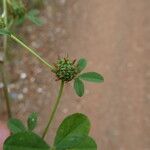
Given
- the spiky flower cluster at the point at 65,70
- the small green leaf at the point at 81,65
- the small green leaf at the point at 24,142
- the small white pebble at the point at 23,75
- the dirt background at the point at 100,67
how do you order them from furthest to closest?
1. the small white pebble at the point at 23,75
2. the dirt background at the point at 100,67
3. the small green leaf at the point at 81,65
4. the spiky flower cluster at the point at 65,70
5. the small green leaf at the point at 24,142

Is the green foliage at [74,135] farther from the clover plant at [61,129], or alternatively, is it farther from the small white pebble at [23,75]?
the small white pebble at [23,75]

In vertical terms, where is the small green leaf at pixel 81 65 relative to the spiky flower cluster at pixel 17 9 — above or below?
below

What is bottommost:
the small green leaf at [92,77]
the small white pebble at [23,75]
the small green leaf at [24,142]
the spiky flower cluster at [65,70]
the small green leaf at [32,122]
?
the small green leaf at [24,142]

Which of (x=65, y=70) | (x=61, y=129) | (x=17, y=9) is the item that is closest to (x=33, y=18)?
(x=17, y=9)

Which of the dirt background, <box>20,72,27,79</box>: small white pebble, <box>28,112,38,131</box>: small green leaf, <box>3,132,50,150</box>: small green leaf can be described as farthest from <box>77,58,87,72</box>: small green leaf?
<box>20,72,27,79</box>: small white pebble

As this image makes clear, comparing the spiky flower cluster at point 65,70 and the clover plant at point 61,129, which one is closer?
the clover plant at point 61,129

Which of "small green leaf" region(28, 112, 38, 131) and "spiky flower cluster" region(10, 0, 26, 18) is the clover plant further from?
"spiky flower cluster" region(10, 0, 26, 18)

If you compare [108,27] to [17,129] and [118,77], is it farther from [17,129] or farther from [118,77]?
[17,129]

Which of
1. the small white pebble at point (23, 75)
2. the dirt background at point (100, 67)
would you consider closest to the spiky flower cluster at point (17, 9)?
the dirt background at point (100, 67)
